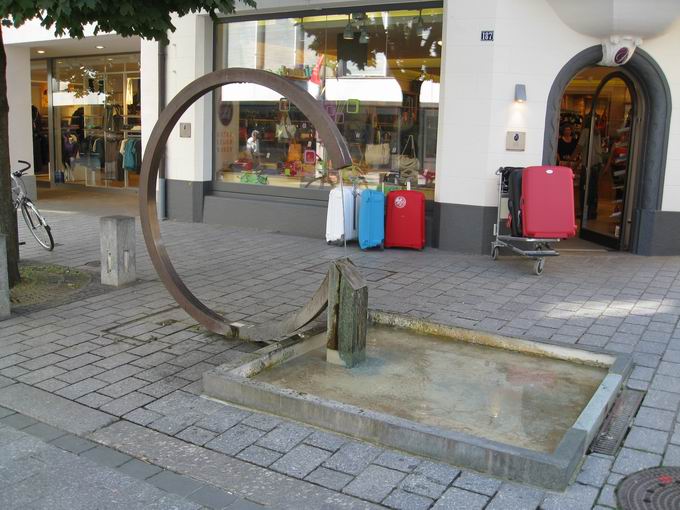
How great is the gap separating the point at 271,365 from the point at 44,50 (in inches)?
544

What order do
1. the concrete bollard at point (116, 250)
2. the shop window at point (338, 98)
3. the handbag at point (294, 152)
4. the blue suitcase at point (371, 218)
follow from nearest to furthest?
1. the concrete bollard at point (116, 250)
2. the blue suitcase at point (371, 218)
3. the shop window at point (338, 98)
4. the handbag at point (294, 152)

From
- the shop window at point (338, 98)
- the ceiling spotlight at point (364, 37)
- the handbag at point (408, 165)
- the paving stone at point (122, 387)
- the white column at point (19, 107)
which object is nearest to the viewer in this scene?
the paving stone at point (122, 387)

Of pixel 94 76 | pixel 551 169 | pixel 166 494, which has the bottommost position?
pixel 166 494

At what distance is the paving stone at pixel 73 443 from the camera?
12.7ft

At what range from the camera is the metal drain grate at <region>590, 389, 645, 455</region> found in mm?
3957

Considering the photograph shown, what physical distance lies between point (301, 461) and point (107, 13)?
14.6 feet

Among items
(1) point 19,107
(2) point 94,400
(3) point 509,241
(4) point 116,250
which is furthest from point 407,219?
(1) point 19,107

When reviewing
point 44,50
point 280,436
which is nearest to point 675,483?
point 280,436

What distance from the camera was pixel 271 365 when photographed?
5.04 meters

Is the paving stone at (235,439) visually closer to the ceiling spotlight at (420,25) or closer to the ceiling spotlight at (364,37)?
the ceiling spotlight at (420,25)

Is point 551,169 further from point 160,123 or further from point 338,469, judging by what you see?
point 338,469

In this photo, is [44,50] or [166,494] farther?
[44,50]

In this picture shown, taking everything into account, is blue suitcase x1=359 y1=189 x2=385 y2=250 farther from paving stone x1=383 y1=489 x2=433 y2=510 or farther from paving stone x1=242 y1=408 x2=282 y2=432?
paving stone x1=383 y1=489 x2=433 y2=510

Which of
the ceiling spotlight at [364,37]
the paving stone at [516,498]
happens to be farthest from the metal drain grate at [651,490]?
the ceiling spotlight at [364,37]
